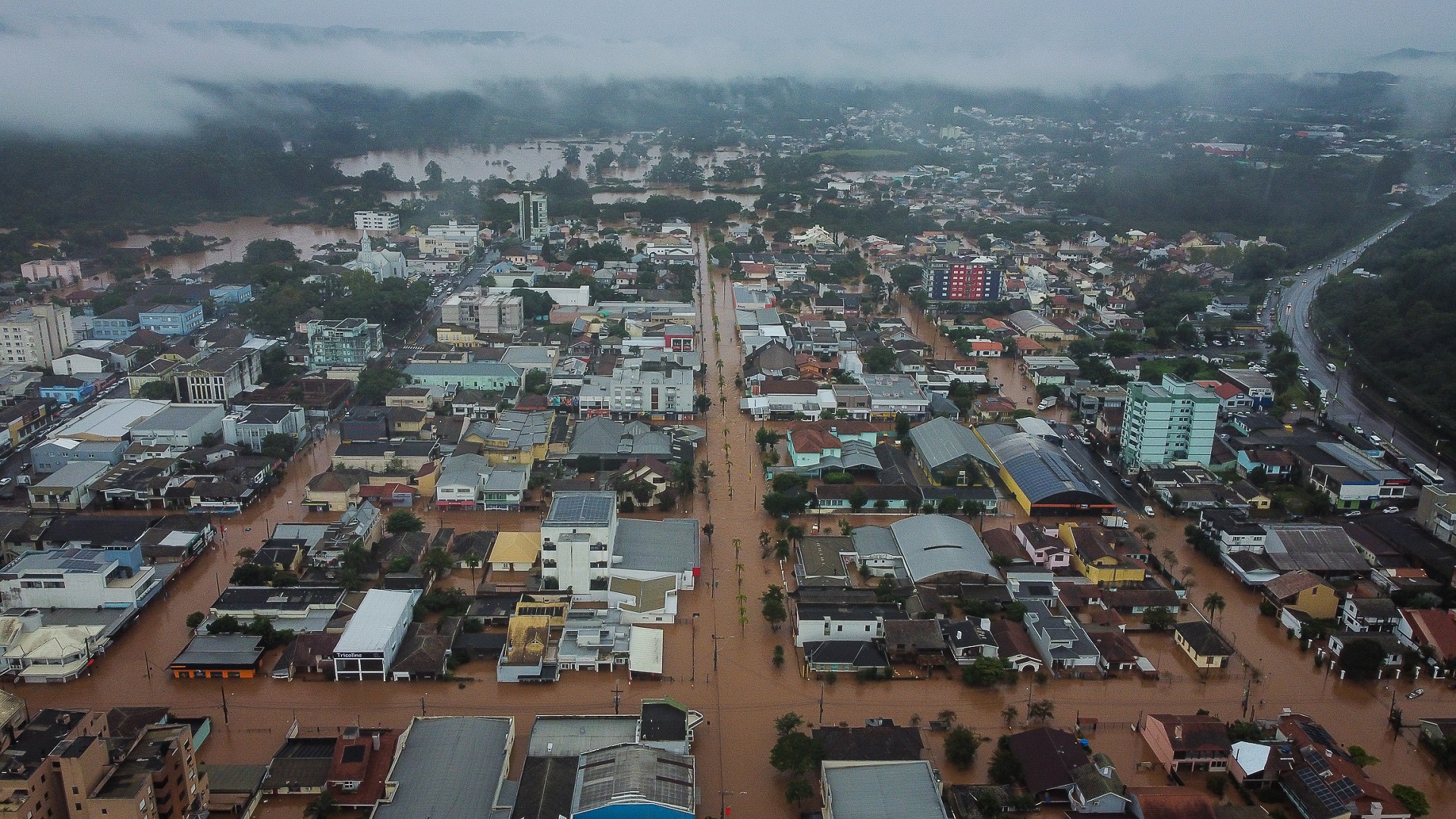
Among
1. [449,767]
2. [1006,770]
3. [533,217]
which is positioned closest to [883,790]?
[1006,770]

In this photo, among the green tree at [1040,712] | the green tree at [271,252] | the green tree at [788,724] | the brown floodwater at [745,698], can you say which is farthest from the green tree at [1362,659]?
the green tree at [271,252]

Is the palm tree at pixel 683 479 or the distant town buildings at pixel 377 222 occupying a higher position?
the distant town buildings at pixel 377 222

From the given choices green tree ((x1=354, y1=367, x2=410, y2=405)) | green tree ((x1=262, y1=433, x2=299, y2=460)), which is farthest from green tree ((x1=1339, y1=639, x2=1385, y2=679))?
green tree ((x1=354, y1=367, x2=410, y2=405))

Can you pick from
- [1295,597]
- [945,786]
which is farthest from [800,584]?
[1295,597]

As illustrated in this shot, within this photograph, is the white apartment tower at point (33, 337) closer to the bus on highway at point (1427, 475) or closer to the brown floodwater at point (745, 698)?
the brown floodwater at point (745, 698)

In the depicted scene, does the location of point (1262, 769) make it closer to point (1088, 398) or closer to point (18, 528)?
point (1088, 398)
